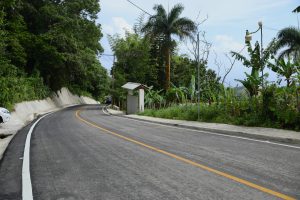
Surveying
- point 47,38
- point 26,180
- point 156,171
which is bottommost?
point 26,180

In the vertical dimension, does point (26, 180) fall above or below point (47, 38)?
below

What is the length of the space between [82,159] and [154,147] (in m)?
2.38

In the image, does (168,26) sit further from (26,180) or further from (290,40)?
(26,180)

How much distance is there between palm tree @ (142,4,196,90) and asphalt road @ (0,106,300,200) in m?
29.1

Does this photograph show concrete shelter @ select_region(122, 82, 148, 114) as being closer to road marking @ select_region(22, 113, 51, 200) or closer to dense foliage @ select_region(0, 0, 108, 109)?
dense foliage @ select_region(0, 0, 108, 109)

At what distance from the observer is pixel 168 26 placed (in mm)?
38719

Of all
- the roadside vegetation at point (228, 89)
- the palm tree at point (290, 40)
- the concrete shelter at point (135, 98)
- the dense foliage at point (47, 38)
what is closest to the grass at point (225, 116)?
the roadside vegetation at point (228, 89)

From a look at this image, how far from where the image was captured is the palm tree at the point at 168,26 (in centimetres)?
3856

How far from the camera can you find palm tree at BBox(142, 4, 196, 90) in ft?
127

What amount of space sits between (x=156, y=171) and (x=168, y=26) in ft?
109

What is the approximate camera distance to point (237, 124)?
16.7 m

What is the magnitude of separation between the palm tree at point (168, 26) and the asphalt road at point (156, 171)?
29142mm

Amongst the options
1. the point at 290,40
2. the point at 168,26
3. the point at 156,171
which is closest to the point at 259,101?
the point at 156,171

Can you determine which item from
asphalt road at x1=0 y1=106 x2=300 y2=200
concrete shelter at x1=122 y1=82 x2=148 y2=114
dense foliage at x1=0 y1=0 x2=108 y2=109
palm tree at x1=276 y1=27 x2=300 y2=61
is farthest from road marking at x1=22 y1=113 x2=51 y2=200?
palm tree at x1=276 y1=27 x2=300 y2=61
